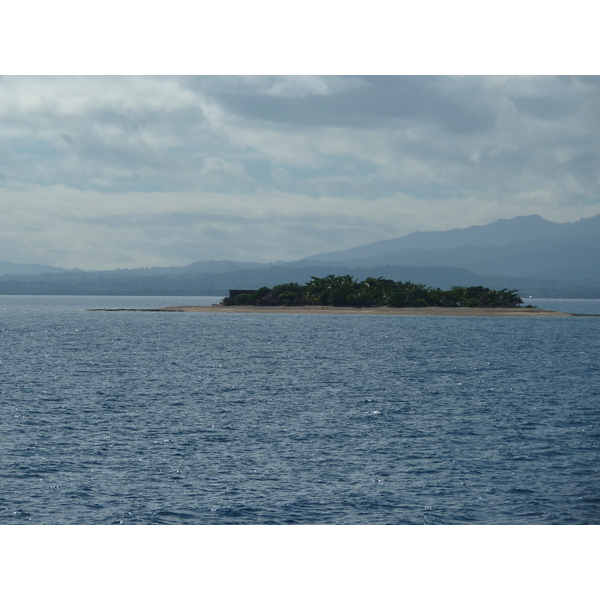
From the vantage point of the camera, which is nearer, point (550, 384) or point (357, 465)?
point (357, 465)

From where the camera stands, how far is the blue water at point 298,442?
1193 inches

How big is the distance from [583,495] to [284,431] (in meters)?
20.0

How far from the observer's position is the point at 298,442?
4291 cm

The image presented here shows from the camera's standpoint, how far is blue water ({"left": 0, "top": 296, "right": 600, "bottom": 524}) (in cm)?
3031

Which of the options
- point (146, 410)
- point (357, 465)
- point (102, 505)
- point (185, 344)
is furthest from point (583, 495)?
point (185, 344)

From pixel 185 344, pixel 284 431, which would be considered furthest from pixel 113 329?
pixel 284 431

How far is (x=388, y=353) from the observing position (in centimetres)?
10688

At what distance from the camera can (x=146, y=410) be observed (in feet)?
179

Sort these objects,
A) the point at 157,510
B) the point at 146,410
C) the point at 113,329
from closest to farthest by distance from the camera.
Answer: the point at 157,510
the point at 146,410
the point at 113,329
